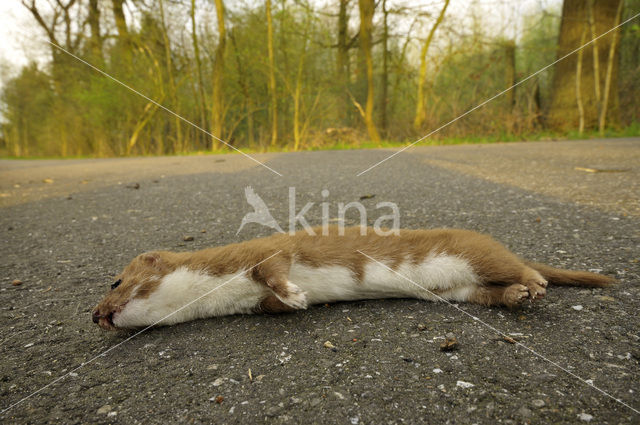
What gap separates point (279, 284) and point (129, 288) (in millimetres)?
862

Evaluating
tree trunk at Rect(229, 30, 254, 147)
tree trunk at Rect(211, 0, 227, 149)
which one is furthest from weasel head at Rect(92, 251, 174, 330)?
tree trunk at Rect(229, 30, 254, 147)

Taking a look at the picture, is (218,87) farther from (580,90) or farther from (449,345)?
(449,345)

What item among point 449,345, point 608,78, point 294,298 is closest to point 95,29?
point 608,78

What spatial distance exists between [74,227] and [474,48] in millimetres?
14727

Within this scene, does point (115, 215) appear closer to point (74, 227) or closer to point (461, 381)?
point (74, 227)

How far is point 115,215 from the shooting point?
170 inches

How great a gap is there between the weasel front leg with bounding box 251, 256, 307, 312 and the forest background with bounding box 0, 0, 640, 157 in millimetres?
10616

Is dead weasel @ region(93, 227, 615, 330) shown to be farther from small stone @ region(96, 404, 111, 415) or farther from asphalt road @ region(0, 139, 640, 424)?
small stone @ region(96, 404, 111, 415)

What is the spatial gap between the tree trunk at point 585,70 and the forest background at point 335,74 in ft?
0.11

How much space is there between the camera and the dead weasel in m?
1.98

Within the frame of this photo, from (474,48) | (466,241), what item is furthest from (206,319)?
(474,48)

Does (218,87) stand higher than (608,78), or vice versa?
(218,87)

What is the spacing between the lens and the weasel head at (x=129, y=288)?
6.19ft

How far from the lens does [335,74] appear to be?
1700 cm
